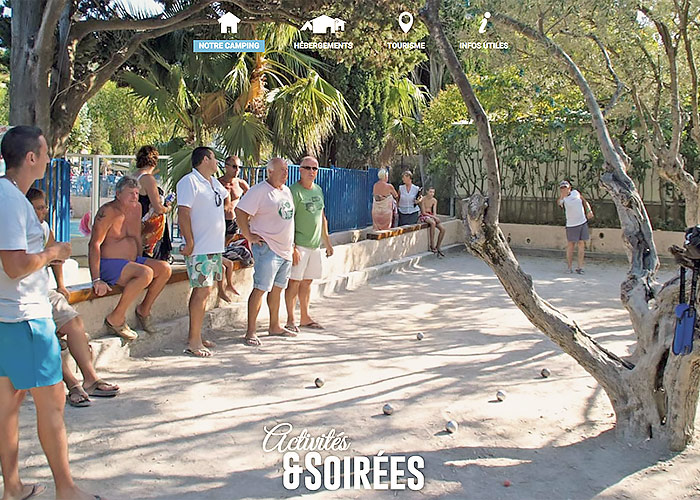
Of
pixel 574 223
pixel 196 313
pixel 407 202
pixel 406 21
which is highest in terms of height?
pixel 406 21

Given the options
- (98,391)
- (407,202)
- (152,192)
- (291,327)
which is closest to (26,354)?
(98,391)

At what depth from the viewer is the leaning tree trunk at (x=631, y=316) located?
448 cm

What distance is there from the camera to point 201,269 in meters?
6.56

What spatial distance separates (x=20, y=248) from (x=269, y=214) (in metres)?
4.09

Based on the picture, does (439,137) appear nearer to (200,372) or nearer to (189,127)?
(189,127)

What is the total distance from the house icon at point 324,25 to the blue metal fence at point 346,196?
11.7ft

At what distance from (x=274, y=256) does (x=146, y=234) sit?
1.29 m

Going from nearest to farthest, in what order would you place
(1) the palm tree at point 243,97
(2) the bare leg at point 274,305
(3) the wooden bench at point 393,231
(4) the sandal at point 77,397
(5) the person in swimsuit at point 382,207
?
(4) the sandal at point 77,397 < (2) the bare leg at point 274,305 < (1) the palm tree at point 243,97 < (3) the wooden bench at point 393,231 < (5) the person in swimsuit at point 382,207

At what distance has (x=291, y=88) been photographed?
13039 millimetres

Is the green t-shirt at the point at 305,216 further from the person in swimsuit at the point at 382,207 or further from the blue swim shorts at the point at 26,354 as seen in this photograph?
the person in swimsuit at the point at 382,207

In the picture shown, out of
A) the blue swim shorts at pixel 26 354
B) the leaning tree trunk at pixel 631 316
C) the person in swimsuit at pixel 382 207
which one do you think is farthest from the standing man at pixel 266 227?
the person in swimsuit at pixel 382 207

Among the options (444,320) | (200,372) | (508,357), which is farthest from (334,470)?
(444,320)

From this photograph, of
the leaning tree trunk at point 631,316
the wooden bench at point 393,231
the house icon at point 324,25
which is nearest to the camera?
the leaning tree trunk at point 631,316

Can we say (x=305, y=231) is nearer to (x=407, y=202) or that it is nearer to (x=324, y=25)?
(x=324, y=25)
